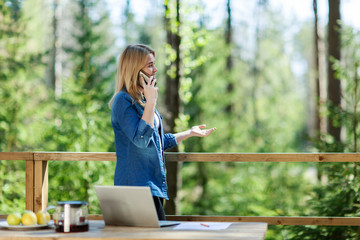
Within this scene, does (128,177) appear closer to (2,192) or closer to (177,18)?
(177,18)

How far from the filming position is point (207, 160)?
A: 13.5 ft

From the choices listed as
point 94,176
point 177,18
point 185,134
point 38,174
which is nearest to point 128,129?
point 185,134

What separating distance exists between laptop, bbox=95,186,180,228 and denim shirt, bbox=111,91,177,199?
0.38 meters

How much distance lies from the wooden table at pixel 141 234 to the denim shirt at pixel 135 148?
0.49 metres

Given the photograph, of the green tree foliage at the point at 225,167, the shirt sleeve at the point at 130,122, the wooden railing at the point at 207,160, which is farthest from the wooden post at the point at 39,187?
the green tree foliage at the point at 225,167

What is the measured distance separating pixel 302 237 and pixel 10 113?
663 centimetres

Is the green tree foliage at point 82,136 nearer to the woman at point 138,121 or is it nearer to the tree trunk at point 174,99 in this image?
the tree trunk at point 174,99

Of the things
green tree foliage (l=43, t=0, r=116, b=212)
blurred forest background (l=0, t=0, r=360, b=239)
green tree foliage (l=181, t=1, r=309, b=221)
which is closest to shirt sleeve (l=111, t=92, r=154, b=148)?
blurred forest background (l=0, t=0, r=360, b=239)

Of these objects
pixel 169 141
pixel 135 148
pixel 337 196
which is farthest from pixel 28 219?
pixel 337 196

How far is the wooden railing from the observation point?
13.3 ft

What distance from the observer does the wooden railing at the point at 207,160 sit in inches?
159

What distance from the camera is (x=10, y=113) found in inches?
407

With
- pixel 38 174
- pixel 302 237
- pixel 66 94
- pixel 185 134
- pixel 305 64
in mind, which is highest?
pixel 305 64

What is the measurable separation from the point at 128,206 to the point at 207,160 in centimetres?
173
